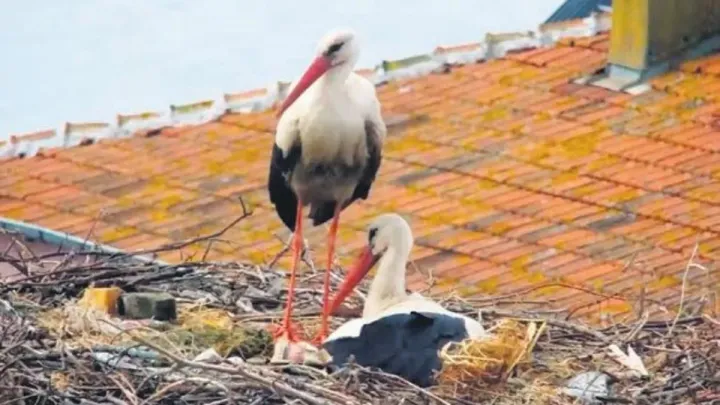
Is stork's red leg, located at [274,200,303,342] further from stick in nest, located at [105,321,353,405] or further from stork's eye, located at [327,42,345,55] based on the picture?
stick in nest, located at [105,321,353,405]

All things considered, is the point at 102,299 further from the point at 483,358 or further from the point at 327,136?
the point at 483,358

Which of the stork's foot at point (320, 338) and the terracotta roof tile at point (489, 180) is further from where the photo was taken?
the terracotta roof tile at point (489, 180)

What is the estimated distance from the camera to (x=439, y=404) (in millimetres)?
8023

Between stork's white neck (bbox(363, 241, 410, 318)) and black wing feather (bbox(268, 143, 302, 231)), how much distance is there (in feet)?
1.54

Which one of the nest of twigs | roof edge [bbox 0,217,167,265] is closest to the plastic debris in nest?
the nest of twigs

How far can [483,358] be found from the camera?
830cm

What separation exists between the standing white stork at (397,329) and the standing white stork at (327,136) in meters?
0.28

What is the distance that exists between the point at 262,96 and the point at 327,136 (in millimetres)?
4907

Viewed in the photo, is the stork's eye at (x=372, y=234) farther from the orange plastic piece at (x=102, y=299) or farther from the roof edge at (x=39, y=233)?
the roof edge at (x=39, y=233)

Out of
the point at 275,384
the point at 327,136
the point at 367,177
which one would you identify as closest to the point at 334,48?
the point at 327,136

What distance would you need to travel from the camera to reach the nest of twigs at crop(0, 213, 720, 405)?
26.6 feet

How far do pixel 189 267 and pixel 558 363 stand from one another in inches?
61.0

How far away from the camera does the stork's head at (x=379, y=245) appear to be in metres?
9.05

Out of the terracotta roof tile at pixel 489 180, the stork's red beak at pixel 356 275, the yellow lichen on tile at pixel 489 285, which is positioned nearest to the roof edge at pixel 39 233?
the terracotta roof tile at pixel 489 180
